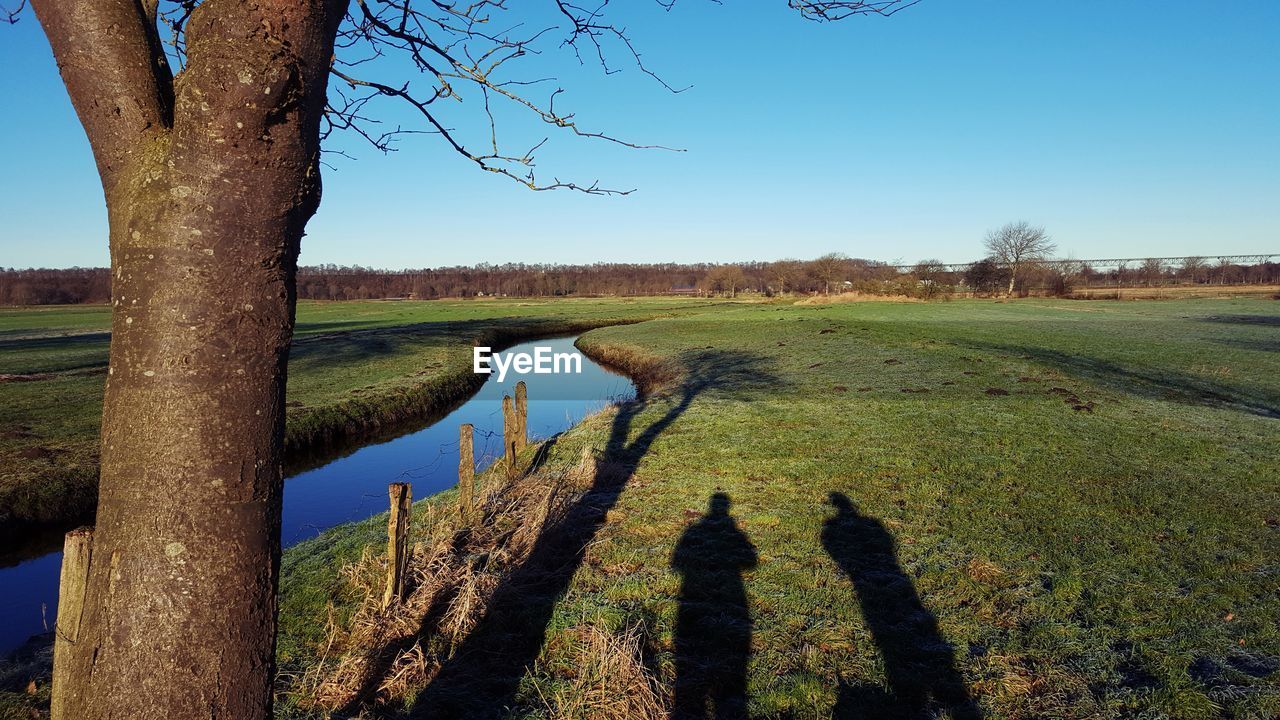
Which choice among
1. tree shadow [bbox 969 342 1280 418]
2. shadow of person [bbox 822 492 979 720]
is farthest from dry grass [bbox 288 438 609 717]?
tree shadow [bbox 969 342 1280 418]

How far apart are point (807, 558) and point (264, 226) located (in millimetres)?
5785

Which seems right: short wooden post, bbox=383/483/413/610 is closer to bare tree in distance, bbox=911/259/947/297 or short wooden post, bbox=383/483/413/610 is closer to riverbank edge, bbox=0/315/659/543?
riverbank edge, bbox=0/315/659/543

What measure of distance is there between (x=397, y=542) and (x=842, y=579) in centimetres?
378

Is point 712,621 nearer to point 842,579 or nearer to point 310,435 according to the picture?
point 842,579

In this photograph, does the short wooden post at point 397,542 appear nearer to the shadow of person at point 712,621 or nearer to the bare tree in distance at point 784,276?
the shadow of person at point 712,621

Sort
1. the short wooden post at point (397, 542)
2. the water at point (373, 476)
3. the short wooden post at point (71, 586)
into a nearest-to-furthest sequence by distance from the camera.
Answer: the short wooden post at point (71, 586)
the short wooden post at point (397, 542)
the water at point (373, 476)

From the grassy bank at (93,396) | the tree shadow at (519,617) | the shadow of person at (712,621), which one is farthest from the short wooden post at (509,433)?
the grassy bank at (93,396)

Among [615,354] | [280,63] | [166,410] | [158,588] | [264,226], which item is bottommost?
[615,354]

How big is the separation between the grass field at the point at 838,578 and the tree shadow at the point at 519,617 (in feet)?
0.07

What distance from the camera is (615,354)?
106 feet

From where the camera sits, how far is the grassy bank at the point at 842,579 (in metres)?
4.45

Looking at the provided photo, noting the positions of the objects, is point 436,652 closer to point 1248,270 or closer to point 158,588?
point 158,588

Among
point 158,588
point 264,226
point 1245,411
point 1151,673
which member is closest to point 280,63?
point 264,226

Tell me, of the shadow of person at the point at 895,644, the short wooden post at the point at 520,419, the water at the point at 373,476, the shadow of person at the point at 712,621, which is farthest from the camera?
the short wooden post at the point at 520,419
